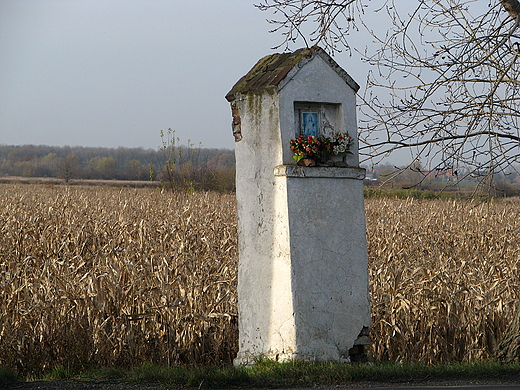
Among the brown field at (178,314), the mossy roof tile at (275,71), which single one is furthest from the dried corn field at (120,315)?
the mossy roof tile at (275,71)

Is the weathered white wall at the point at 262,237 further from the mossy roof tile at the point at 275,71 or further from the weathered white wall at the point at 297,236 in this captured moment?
the mossy roof tile at the point at 275,71

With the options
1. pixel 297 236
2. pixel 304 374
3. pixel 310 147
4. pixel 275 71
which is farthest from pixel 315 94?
pixel 304 374

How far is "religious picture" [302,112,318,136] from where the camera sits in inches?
230

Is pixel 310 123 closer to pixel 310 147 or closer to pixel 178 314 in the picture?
pixel 310 147

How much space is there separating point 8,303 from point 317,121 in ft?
14.5

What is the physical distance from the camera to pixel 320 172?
5625 millimetres

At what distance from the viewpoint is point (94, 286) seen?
714 cm

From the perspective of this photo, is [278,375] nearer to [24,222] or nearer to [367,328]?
[367,328]

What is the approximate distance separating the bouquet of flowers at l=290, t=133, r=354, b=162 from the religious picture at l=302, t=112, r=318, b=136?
105 mm

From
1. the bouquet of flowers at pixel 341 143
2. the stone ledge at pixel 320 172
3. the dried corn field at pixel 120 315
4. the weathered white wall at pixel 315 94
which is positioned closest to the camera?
the stone ledge at pixel 320 172

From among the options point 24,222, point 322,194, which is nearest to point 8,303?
point 322,194

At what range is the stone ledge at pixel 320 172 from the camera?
5.46 meters

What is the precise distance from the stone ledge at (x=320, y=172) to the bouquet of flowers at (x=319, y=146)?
119mm

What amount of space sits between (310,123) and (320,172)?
582 millimetres
